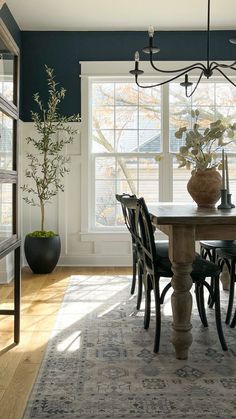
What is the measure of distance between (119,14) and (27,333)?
3.76m

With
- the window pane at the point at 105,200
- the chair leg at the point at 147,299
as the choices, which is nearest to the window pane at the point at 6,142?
the chair leg at the point at 147,299

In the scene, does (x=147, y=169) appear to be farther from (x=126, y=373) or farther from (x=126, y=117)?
(x=126, y=373)

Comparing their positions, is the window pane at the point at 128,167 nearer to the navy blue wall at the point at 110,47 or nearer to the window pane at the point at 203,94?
the navy blue wall at the point at 110,47

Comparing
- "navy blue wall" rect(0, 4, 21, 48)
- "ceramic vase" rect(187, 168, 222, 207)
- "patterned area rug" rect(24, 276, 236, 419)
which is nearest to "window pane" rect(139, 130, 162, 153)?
"navy blue wall" rect(0, 4, 21, 48)

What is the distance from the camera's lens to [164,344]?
2.77m

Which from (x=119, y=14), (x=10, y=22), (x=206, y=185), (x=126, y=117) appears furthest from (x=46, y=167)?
(x=206, y=185)

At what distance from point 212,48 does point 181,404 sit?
470 centimetres

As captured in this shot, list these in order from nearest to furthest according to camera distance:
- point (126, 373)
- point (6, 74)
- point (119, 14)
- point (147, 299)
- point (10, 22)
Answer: point (126, 373) < point (6, 74) < point (147, 299) < point (10, 22) < point (119, 14)

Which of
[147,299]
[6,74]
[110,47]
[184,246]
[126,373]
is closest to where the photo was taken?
[126,373]

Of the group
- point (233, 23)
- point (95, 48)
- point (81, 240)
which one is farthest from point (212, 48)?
point (81, 240)

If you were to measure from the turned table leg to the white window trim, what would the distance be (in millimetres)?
3120

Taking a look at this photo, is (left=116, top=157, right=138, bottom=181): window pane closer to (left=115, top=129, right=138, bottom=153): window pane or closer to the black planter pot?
(left=115, top=129, right=138, bottom=153): window pane

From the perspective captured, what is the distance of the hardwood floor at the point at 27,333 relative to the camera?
6.86 ft

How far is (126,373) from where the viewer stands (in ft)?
7.62
